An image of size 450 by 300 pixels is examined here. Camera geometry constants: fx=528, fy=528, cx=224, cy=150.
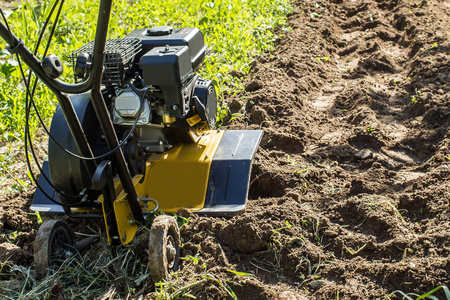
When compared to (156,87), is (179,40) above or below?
above

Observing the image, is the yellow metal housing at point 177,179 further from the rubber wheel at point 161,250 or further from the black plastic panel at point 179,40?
the black plastic panel at point 179,40

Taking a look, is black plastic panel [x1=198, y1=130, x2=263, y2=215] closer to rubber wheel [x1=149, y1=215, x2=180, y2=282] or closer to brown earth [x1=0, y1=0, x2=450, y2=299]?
brown earth [x1=0, y1=0, x2=450, y2=299]

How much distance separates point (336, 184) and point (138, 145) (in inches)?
54.9

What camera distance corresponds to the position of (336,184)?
144 inches

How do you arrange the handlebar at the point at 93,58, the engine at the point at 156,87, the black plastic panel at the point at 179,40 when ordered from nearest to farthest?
the handlebar at the point at 93,58, the engine at the point at 156,87, the black plastic panel at the point at 179,40

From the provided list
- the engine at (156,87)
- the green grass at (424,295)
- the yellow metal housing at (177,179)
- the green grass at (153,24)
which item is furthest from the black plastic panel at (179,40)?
the green grass at (424,295)

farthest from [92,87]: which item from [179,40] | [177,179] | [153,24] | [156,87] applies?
[153,24]

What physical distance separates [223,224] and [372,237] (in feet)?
2.79

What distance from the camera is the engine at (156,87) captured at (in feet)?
9.78

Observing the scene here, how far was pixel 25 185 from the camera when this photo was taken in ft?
12.9

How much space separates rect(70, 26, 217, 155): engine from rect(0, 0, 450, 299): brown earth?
616mm

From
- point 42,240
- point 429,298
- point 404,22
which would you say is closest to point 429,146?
point 429,298

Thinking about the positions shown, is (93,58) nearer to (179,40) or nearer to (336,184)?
(179,40)

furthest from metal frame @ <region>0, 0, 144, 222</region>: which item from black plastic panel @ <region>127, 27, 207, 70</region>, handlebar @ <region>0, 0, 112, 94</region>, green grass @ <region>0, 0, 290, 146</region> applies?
green grass @ <region>0, 0, 290, 146</region>
